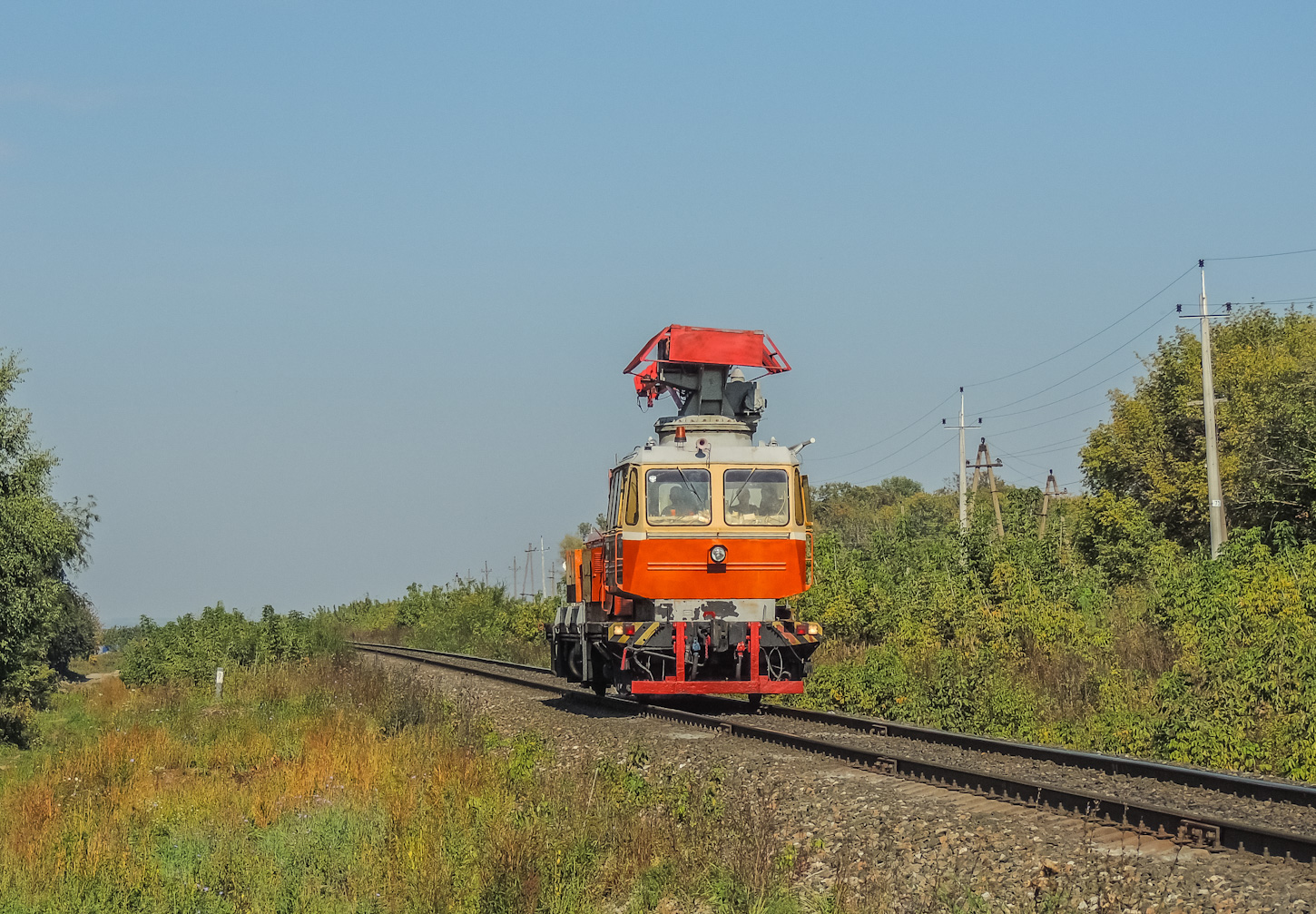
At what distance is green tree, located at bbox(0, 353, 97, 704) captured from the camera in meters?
20.6

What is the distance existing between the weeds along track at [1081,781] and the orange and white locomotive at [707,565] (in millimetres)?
849

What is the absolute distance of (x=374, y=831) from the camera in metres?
8.95

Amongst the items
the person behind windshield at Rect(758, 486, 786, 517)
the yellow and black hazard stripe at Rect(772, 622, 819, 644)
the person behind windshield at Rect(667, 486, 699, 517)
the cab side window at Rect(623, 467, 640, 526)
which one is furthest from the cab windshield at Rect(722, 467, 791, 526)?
the yellow and black hazard stripe at Rect(772, 622, 819, 644)

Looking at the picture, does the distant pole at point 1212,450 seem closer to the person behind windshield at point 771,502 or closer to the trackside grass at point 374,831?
the person behind windshield at point 771,502

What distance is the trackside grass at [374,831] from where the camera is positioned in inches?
289

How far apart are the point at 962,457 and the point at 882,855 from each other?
4826 centimetres

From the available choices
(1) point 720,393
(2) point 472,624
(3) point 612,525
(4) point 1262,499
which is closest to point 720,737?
(3) point 612,525

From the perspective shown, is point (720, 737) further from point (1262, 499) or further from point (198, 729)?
point (1262, 499)

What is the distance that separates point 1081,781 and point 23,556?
18008 mm

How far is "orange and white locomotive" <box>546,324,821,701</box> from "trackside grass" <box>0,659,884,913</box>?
9.32 ft

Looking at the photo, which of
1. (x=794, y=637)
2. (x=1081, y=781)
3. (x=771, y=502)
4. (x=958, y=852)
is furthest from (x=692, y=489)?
(x=958, y=852)

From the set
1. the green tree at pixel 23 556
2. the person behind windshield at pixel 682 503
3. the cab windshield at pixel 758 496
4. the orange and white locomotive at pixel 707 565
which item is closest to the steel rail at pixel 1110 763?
the orange and white locomotive at pixel 707 565

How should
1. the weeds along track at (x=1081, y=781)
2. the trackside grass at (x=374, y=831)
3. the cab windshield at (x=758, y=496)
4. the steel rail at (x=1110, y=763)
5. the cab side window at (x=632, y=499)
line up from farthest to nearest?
the cab windshield at (x=758, y=496)
the cab side window at (x=632, y=499)
the steel rail at (x=1110, y=763)
the weeds along track at (x=1081, y=781)
the trackside grass at (x=374, y=831)

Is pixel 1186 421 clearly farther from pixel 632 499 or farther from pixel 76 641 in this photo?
pixel 76 641
